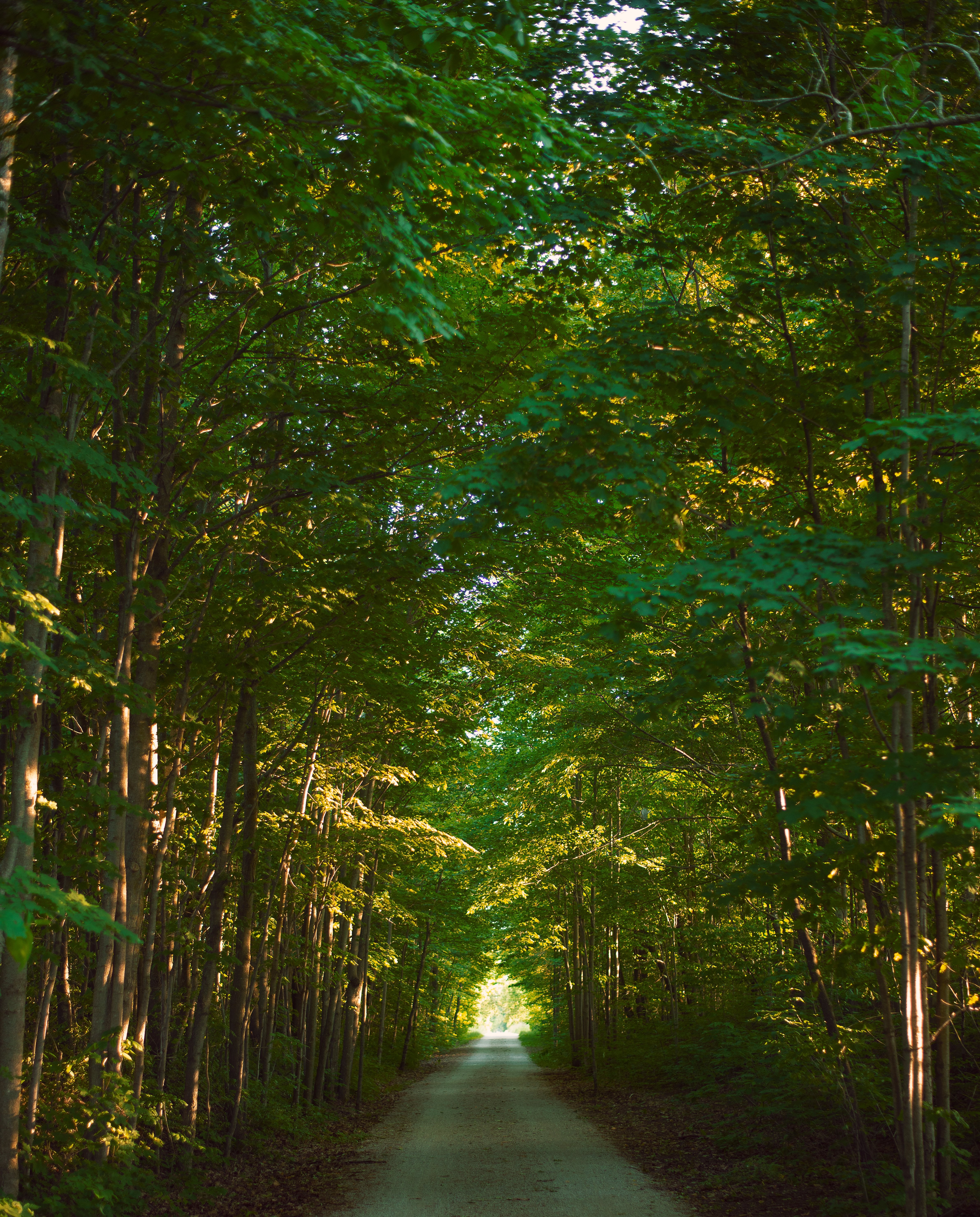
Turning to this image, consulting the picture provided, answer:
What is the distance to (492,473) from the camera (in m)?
4.82

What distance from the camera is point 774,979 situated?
354 inches

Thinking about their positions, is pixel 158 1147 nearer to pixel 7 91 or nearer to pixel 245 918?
pixel 245 918

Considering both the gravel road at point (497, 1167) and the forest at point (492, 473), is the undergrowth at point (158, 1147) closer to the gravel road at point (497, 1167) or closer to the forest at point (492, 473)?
the forest at point (492, 473)

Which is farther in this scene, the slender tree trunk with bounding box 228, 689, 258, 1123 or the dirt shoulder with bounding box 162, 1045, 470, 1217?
the slender tree trunk with bounding box 228, 689, 258, 1123

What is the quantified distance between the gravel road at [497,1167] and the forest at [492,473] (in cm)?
171

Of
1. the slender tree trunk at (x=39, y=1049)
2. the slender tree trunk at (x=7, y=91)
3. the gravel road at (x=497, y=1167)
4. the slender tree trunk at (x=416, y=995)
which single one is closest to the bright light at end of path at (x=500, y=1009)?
the slender tree trunk at (x=416, y=995)

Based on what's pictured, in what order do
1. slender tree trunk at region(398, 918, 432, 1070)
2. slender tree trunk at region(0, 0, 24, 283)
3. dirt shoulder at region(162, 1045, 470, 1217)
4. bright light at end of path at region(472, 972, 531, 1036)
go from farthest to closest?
bright light at end of path at region(472, 972, 531, 1036) → slender tree trunk at region(398, 918, 432, 1070) → dirt shoulder at region(162, 1045, 470, 1217) → slender tree trunk at region(0, 0, 24, 283)

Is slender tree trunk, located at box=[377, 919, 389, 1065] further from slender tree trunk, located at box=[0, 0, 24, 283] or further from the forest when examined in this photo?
slender tree trunk, located at box=[0, 0, 24, 283]

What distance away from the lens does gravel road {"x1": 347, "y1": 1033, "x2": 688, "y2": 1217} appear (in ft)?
26.0

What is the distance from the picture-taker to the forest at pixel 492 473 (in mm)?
4348

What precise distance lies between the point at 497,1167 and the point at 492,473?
862 cm

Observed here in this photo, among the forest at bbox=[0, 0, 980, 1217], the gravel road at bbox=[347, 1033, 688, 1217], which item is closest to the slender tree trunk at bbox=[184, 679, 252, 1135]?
the forest at bbox=[0, 0, 980, 1217]

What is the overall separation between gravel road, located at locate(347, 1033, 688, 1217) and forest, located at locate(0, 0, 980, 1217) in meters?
1.71

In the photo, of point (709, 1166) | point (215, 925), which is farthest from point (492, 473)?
point (709, 1166)
